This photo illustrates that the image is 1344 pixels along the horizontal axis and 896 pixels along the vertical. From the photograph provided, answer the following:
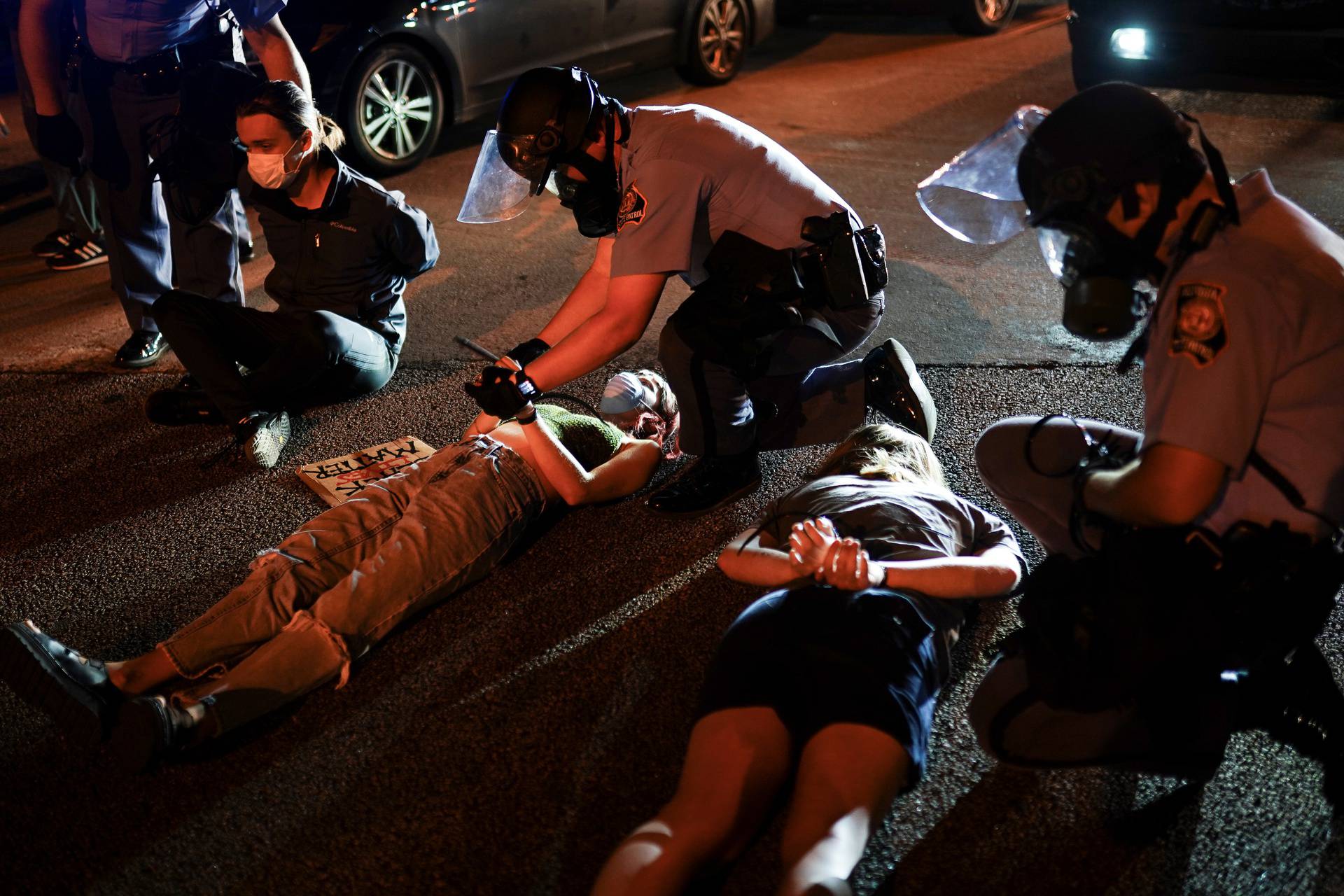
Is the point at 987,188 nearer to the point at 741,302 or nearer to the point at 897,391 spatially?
the point at 741,302

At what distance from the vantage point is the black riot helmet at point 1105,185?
6.33ft

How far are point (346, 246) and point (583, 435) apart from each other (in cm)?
141

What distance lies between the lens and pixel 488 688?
2.66 meters

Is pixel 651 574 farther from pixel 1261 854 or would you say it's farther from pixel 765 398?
pixel 1261 854

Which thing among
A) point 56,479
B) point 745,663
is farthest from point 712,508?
point 56,479

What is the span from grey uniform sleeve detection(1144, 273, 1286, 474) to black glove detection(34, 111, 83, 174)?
4.28 metres

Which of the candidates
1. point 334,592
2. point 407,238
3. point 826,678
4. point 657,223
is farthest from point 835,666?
point 407,238

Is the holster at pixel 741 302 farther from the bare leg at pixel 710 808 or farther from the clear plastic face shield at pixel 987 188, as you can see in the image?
the bare leg at pixel 710 808

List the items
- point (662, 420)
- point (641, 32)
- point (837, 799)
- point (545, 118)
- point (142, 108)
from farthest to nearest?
1. point (641, 32)
2. point (142, 108)
3. point (662, 420)
4. point (545, 118)
5. point (837, 799)

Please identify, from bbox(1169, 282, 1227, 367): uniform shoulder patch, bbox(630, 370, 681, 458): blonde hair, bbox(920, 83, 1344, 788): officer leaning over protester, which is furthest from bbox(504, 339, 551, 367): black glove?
bbox(1169, 282, 1227, 367): uniform shoulder patch

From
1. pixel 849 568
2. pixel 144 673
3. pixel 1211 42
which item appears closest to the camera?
pixel 849 568

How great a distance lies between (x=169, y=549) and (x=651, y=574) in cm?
149

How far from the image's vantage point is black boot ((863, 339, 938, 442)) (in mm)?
3387

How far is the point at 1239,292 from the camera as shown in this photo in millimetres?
1819
